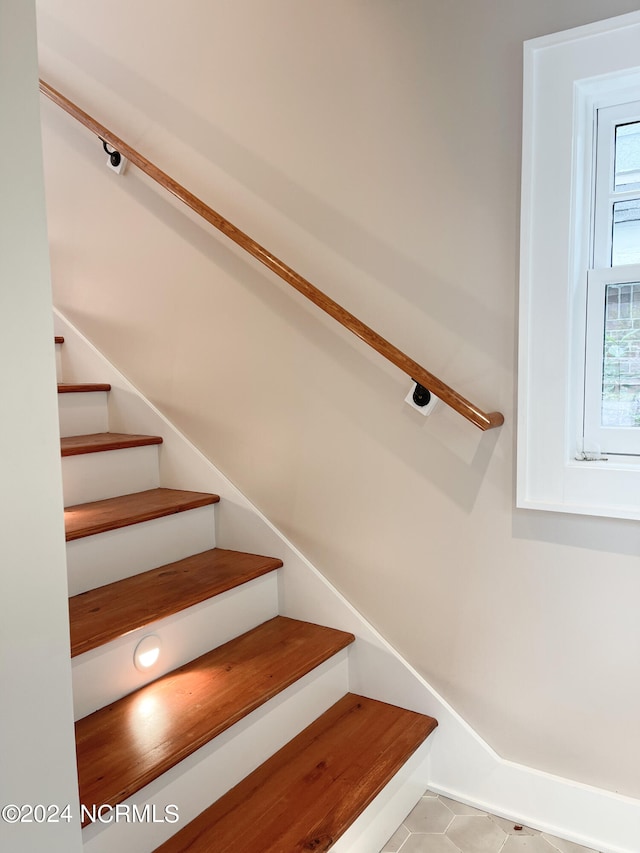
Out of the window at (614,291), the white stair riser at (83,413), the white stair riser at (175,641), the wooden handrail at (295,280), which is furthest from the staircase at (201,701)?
the window at (614,291)

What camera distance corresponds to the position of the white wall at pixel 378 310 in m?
1.67

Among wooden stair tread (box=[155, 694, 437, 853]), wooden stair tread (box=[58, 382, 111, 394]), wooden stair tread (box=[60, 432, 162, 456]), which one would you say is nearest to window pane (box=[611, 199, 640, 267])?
wooden stair tread (box=[155, 694, 437, 853])

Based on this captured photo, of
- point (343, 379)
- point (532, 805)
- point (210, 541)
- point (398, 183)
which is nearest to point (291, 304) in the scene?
point (343, 379)

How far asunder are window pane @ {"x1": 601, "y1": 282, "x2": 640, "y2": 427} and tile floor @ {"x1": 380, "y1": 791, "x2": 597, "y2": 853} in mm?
1064

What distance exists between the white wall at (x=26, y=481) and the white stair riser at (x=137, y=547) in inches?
31.3

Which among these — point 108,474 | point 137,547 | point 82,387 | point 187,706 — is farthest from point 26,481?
point 82,387

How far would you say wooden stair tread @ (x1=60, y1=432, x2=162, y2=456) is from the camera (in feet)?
6.73

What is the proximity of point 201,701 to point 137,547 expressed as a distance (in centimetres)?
54

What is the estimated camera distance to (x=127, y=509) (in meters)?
2.01

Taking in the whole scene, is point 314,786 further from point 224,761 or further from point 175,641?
point 175,641

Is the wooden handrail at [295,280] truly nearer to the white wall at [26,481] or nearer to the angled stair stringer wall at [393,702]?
the angled stair stringer wall at [393,702]

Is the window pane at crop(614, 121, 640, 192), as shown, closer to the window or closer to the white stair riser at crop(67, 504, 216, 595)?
the window

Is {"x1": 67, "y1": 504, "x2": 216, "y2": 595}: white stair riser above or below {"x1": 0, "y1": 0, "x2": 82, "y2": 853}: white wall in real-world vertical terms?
below

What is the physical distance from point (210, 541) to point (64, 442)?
1.95 feet
